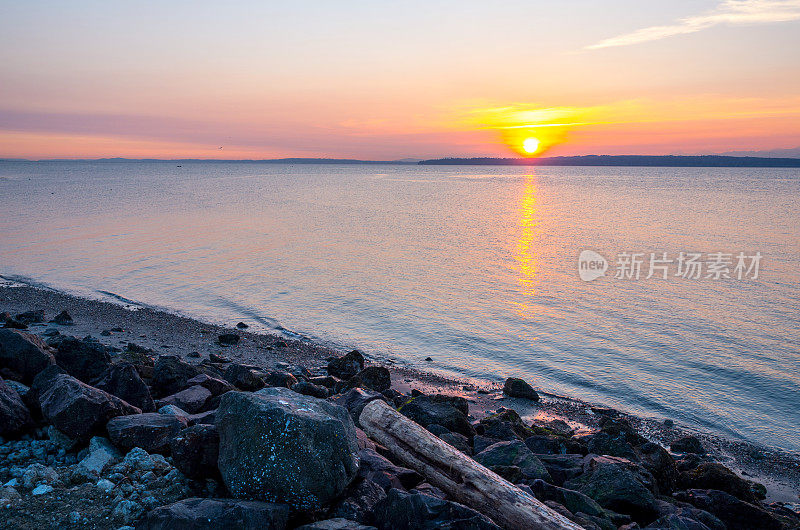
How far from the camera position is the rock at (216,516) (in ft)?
16.8

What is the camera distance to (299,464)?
557cm

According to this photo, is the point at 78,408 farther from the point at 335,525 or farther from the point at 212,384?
the point at 335,525

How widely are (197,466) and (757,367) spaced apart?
17.9 metres

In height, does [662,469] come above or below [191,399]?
below

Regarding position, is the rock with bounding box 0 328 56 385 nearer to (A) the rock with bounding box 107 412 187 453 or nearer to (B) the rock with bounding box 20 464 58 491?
(A) the rock with bounding box 107 412 187 453

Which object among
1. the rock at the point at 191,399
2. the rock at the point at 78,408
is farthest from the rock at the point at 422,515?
the rock at the point at 191,399

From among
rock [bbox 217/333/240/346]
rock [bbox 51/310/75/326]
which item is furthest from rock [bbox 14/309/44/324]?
rock [bbox 217/333/240/346]

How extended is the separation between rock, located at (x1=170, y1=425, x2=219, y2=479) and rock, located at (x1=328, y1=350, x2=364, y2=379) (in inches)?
373

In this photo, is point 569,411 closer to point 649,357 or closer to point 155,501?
point 649,357

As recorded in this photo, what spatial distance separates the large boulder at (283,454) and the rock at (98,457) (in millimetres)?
1606

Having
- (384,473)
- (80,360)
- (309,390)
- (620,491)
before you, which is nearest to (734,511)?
(620,491)

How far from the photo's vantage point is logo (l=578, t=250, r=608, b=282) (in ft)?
108

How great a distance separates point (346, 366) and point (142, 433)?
938cm

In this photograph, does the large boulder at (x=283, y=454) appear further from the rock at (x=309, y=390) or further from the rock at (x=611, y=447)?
the rock at (x=611, y=447)
